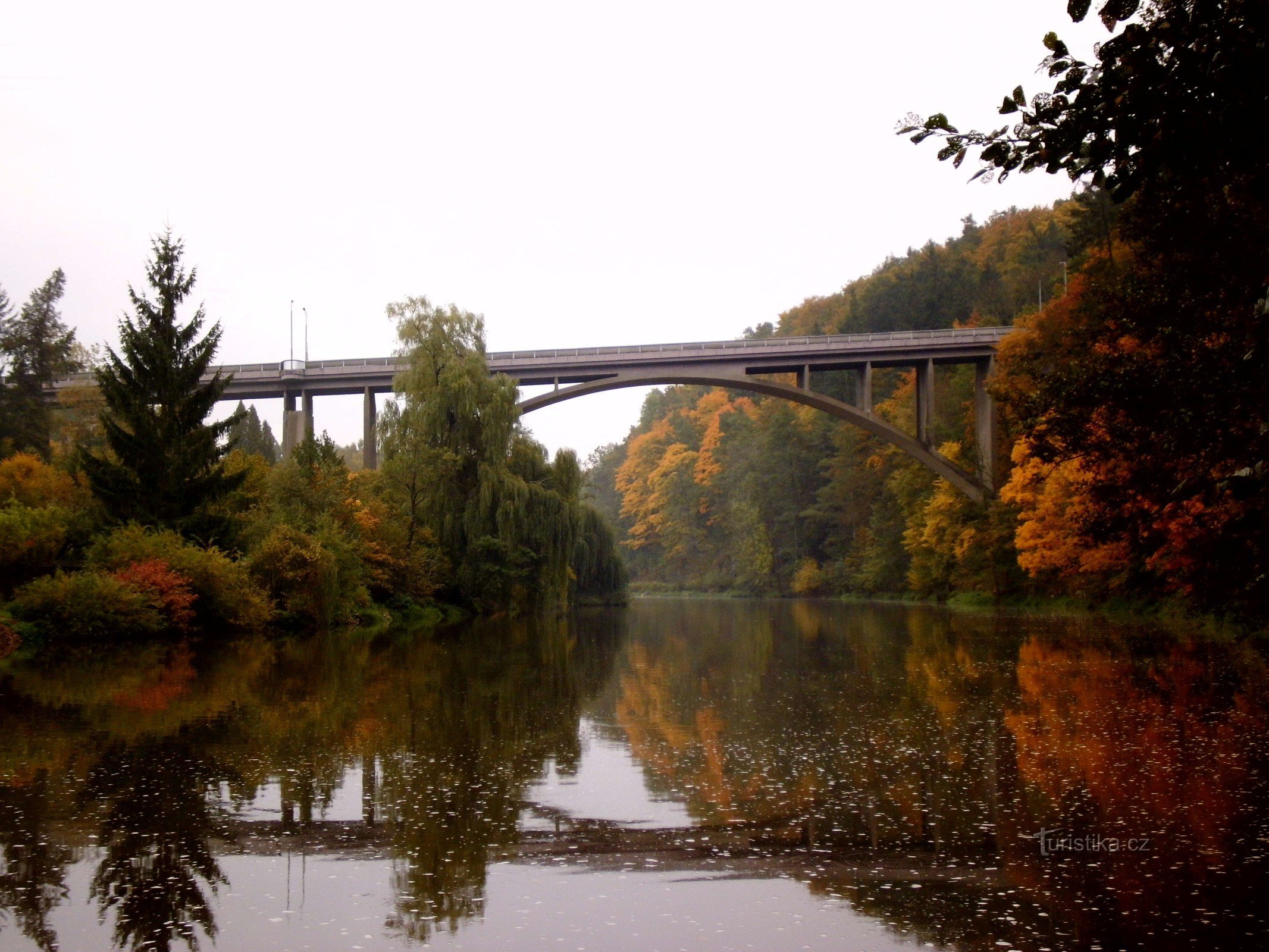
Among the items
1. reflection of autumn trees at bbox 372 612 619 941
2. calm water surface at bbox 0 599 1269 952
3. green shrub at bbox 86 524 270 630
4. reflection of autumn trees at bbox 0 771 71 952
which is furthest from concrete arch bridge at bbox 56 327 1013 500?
reflection of autumn trees at bbox 0 771 71 952

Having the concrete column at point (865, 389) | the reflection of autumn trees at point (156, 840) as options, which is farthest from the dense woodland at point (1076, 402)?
the reflection of autumn trees at point (156, 840)

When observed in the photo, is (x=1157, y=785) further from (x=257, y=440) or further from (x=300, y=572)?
(x=257, y=440)

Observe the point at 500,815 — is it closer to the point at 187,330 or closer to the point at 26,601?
the point at 26,601

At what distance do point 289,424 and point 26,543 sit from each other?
24796 millimetres

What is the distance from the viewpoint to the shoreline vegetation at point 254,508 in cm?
2078

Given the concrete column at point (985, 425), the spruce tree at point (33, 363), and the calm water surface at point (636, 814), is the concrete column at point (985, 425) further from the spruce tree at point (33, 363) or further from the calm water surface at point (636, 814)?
the spruce tree at point (33, 363)

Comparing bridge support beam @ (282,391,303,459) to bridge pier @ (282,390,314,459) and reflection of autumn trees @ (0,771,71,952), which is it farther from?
reflection of autumn trees @ (0,771,71,952)

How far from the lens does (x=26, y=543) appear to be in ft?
66.1

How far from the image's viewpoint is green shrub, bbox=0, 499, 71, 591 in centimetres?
2003

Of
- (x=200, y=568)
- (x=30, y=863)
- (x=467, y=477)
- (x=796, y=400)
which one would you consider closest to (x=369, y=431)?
(x=467, y=477)

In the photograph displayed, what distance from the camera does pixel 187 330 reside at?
24953 millimetres

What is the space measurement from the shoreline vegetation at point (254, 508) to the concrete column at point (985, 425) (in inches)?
560

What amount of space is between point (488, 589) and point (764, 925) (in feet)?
98.3

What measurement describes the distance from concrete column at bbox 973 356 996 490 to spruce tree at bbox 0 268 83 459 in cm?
3227
